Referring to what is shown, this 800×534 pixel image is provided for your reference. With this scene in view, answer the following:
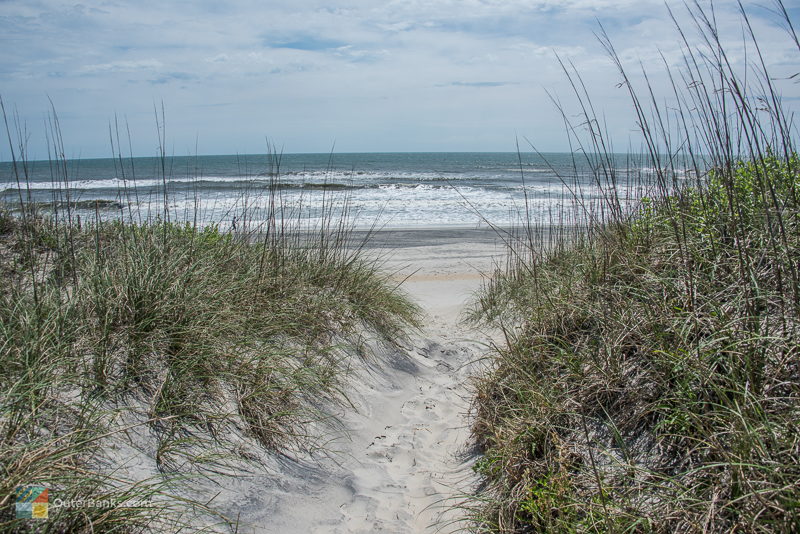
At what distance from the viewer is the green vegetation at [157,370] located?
6.15ft

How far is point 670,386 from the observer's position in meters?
2.32

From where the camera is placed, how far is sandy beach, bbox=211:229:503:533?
8.04ft

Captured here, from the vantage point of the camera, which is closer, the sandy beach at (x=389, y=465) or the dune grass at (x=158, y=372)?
the dune grass at (x=158, y=372)

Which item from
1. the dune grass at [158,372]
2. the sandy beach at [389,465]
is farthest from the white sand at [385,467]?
the dune grass at [158,372]

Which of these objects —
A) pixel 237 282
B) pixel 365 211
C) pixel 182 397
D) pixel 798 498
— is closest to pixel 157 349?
pixel 182 397

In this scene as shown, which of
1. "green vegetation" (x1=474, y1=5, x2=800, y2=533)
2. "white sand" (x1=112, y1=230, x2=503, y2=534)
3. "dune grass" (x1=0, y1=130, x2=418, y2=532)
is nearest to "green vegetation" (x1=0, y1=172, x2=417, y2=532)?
"dune grass" (x1=0, y1=130, x2=418, y2=532)

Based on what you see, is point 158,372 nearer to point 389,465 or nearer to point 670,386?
point 389,465

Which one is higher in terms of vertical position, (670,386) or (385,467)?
(670,386)

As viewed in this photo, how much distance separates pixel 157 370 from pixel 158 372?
3cm

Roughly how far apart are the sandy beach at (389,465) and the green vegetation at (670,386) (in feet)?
1.10

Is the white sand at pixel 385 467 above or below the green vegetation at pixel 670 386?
below

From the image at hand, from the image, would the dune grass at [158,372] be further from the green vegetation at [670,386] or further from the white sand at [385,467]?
the green vegetation at [670,386]

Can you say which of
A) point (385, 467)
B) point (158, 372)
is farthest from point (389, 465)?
point (158, 372)

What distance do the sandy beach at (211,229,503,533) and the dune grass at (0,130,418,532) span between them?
0.14 m
